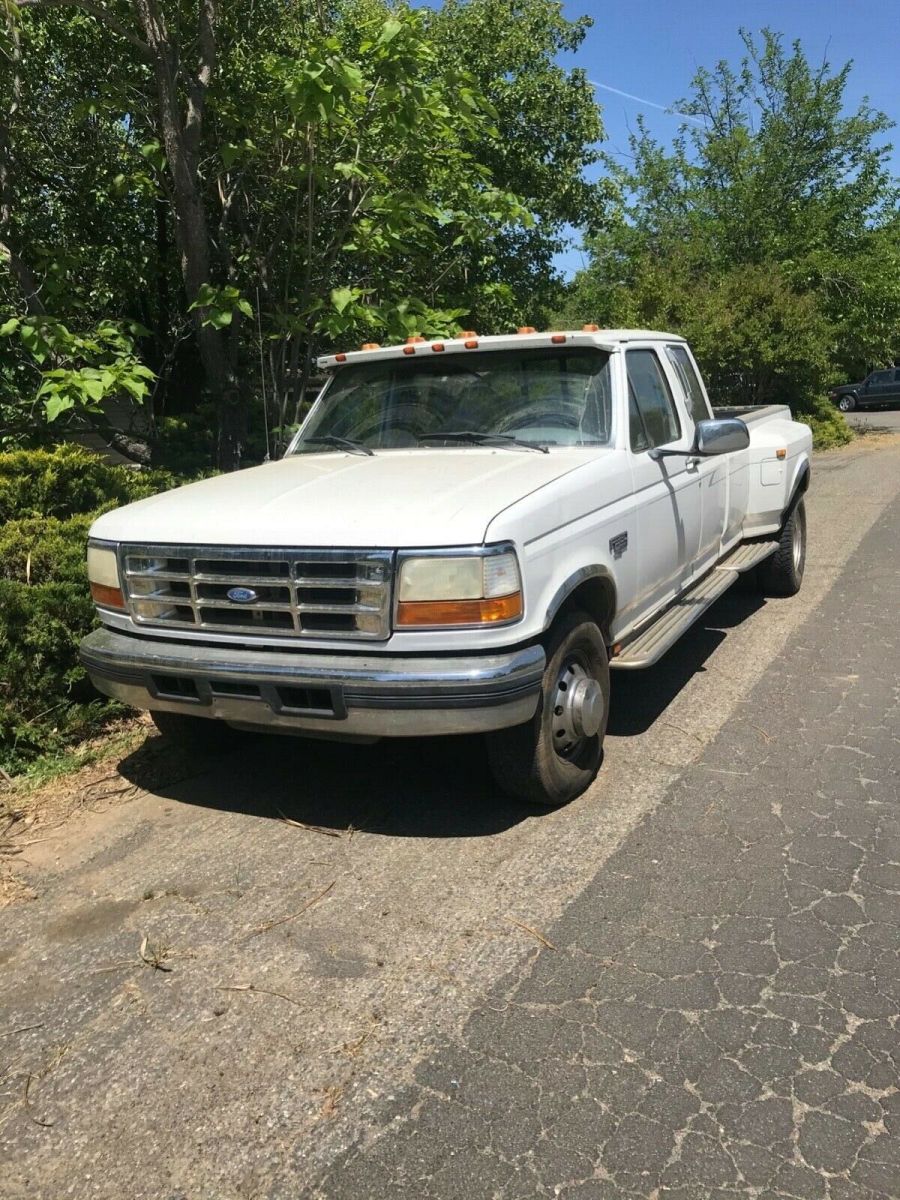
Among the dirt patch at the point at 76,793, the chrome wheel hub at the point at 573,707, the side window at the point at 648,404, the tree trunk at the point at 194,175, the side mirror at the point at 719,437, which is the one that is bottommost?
the dirt patch at the point at 76,793

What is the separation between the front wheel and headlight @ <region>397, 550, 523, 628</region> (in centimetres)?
43

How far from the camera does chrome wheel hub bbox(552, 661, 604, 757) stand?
3.94 m

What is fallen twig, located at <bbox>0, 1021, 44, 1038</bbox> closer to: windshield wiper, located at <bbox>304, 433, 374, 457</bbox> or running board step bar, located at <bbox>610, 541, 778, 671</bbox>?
running board step bar, located at <bbox>610, 541, 778, 671</bbox>

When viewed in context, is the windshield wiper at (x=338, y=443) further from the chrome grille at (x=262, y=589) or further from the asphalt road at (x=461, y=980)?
the asphalt road at (x=461, y=980)

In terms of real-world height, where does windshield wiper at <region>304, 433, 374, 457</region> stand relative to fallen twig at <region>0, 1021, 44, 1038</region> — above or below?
above

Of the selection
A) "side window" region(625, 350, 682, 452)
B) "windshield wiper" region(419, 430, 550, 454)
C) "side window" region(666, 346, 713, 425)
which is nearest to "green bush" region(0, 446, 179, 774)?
"windshield wiper" region(419, 430, 550, 454)

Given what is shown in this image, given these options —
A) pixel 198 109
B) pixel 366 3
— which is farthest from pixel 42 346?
pixel 366 3

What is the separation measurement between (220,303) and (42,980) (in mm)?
5109

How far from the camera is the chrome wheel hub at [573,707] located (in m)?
3.94

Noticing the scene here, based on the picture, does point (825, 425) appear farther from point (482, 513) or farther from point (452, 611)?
point (452, 611)

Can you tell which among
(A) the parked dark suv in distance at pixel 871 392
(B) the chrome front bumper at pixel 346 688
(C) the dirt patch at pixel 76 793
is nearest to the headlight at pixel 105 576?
(B) the chrome front bumper at pixel 346 688

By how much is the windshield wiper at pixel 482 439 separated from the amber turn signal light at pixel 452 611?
1.20 meters

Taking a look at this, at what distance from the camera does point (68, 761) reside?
4.68 meters

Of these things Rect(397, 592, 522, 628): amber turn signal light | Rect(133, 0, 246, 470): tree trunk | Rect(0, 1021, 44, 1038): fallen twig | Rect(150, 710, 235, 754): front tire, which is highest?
Rect(133, 0, 246, 470): tree trunk
